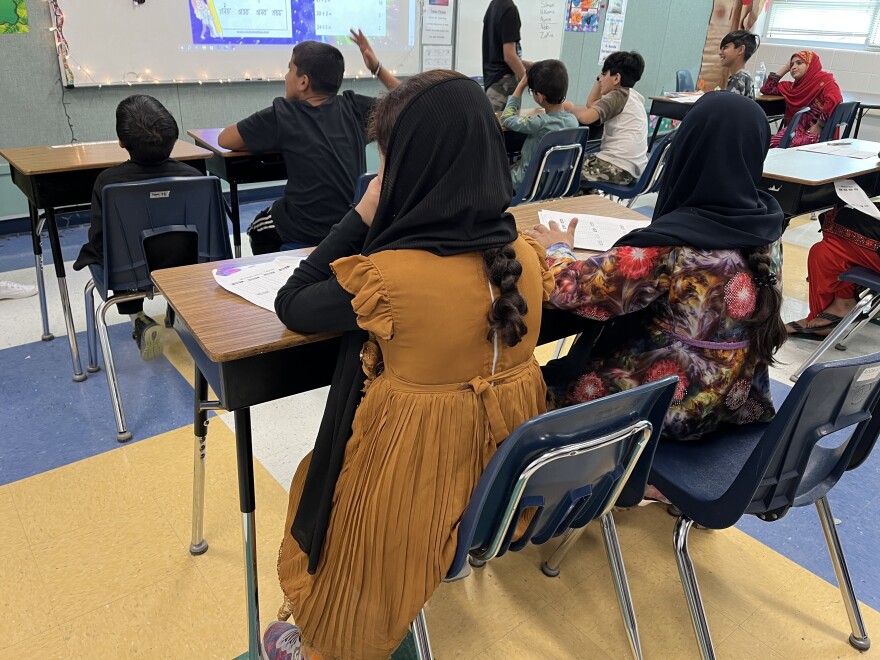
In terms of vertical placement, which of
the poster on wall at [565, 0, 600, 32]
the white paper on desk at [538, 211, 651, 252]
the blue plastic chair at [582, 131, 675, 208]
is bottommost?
the blue plastic chair at [582, 131, 675, 208]

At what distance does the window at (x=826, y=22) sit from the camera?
24.0ft

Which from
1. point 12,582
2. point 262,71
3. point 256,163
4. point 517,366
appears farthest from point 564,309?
point 262,71

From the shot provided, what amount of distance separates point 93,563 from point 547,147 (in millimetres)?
2530

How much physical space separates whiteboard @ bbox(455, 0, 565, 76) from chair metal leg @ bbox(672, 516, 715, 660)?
5062 millimetres

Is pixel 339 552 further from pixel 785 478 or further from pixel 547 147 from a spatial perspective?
pixel 547 147

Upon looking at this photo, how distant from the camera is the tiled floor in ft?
4.97

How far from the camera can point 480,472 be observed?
1184mm

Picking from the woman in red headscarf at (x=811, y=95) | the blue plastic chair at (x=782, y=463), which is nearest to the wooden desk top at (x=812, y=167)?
the blue plastic chair at (x=782, y=463)

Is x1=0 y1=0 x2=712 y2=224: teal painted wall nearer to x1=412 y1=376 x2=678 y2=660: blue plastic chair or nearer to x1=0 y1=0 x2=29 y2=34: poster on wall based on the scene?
x1=0 y1=0 x2=29 y2=34: poster on wall

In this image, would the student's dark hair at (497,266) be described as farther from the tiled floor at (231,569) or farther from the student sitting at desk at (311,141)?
the student sitting at desk at (311,141)

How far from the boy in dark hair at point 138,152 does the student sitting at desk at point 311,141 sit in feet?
1.21

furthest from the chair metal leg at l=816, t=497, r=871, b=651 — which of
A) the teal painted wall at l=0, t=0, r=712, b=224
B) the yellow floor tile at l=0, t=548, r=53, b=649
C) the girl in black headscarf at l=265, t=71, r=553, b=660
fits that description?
the teal painted wall at l=0, t=0, r=712, b=224

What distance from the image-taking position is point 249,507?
1.34 metres

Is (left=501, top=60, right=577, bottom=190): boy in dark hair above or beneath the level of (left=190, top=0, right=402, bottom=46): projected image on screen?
beneath
